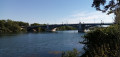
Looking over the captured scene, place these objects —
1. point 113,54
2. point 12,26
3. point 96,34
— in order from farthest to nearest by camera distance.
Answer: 1. point 12,26
2. point 96,34
3. point 113,54

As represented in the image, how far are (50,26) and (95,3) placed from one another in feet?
354

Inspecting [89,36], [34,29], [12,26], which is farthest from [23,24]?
[89,36]

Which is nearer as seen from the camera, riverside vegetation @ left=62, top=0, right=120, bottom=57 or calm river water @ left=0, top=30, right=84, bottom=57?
riverside vegetation @ left=62, top=0, right=120, bottom=57

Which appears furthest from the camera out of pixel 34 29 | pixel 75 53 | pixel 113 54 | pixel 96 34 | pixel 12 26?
pixel 34 29

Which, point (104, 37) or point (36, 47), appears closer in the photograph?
point (104, 37)

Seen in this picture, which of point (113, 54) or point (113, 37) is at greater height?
point (113, 37)

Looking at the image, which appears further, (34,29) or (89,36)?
(34,29)

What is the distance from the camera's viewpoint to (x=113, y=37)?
1072cm

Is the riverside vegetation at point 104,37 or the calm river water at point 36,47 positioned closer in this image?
the riverside vegetation at point 104,37

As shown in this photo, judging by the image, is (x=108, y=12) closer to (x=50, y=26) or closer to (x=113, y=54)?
(x=113, y=54)

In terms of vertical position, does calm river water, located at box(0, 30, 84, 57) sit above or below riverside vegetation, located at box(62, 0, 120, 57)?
below

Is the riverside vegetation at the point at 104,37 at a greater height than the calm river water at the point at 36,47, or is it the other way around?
the riverside vegetation at the point at 104,37

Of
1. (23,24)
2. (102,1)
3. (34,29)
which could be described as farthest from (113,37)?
(23,24)

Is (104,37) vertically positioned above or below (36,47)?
above
